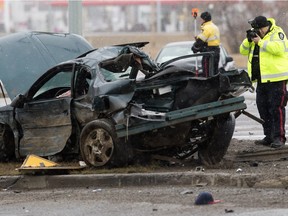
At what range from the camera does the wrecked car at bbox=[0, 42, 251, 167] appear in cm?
1043

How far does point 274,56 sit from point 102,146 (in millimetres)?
3021

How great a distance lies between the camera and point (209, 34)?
19.3 meters

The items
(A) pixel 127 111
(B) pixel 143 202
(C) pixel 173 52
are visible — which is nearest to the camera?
(B) pixel 143 202

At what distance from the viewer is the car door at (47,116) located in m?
11.4

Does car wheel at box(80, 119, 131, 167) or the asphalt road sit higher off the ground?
car wheel at box(80, 119, 131, 167)

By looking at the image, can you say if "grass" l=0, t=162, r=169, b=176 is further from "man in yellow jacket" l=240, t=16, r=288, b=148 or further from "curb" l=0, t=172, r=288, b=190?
"man in yellow jacket" l=240, t=16, r=288, b=148

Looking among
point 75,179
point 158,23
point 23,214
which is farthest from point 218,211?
point 158,23

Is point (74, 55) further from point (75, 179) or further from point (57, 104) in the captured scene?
point (75, 179)

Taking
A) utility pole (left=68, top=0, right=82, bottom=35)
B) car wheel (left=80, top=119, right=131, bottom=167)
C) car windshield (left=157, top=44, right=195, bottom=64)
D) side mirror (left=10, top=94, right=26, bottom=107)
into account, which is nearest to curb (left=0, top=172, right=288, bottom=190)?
car wheel (left=80, top=119, right=131, bottom=167)

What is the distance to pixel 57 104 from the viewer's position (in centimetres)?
1147

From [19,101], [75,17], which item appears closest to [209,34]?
[75,17]

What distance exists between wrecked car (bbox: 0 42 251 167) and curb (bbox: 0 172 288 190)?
1.46ft

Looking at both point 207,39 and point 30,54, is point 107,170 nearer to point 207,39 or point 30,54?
point 30,54

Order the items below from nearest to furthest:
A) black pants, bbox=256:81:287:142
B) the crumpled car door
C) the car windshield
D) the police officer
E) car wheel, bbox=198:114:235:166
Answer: car wheel, bbox=198:114:235:166 → the crumpled car door → black pants, bbox=256:81:287:142 → the police officer → the car windshield
